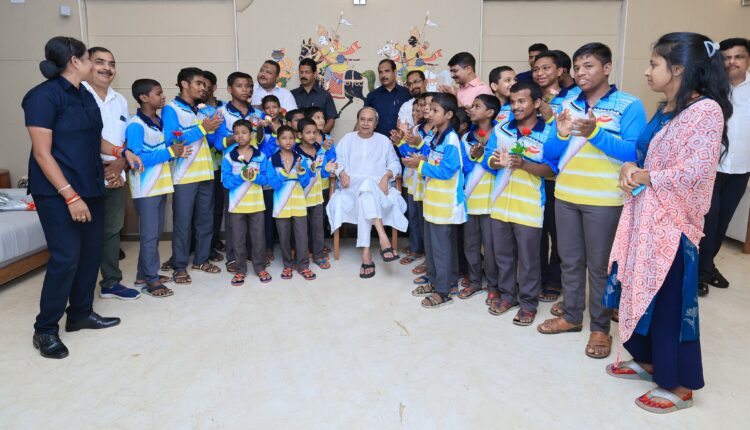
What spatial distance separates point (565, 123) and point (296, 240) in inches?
93.0

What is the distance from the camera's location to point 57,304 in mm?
2752

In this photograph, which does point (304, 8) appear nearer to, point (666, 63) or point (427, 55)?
point (427, 55)

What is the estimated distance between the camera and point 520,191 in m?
3.11

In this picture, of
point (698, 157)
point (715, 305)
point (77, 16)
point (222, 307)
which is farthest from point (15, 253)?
point (715, 305)

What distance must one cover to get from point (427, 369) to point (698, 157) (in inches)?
60.0

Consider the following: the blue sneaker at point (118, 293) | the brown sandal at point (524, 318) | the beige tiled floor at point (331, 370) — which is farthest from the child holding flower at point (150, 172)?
the brown sandal at point (524, 318)

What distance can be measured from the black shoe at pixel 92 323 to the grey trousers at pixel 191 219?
2.88 feet

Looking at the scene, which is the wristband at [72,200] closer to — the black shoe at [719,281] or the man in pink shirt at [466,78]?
the man in pink shirt at [466,78]

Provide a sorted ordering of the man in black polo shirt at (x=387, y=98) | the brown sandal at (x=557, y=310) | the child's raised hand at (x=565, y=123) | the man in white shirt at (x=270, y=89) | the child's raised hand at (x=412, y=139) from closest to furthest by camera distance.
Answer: the child's raised hand at (x=565, y=123), the brown sandal at (x=557, y=310), the child's raised hand at (x=412, y=139), the man in white shirt at (x=270, y=89), the man in black polo shirt at (x=387, y=98)

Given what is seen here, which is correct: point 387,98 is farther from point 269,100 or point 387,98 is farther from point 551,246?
point 551,246

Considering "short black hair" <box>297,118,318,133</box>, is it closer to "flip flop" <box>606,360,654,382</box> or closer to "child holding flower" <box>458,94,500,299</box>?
"child holding flower" <box>458,94,500,299</box>

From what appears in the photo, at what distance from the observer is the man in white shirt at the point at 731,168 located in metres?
3.56

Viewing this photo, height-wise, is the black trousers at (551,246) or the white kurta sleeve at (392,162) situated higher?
the white kurta sleeve at (392,162)

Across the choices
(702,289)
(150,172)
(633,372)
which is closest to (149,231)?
(150,172)
